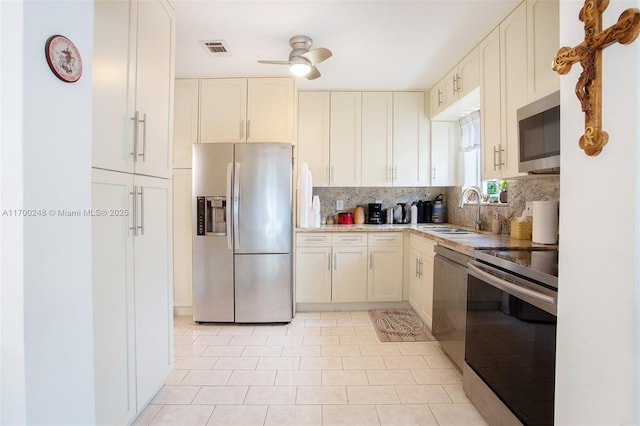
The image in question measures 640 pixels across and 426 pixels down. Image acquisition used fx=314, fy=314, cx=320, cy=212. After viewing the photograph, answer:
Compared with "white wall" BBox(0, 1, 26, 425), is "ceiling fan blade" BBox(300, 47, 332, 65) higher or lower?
higher

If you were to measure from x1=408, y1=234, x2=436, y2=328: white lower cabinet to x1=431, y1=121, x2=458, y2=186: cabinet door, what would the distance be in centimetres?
94

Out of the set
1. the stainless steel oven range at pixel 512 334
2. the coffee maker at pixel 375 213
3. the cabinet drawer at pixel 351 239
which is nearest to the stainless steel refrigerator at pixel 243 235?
the cabinet drawer at pixel 351 239

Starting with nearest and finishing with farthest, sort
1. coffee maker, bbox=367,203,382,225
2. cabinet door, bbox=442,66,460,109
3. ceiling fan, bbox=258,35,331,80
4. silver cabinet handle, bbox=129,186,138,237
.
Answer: silver cabinet handle, bbox=129,186,138,237 < ceiling fan, bbox=258,35,331,80 < cabinet door, bbox=442,66,460,109 < coffee maker, bbox=367,203,382,225

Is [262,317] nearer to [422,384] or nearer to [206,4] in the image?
[422,384]

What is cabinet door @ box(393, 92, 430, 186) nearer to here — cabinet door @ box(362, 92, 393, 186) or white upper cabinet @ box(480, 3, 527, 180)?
cabinet door @ box(362, 92, 393, 186)

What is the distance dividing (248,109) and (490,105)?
7.38ft

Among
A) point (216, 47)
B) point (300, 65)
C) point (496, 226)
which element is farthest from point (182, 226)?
point (496, 226)

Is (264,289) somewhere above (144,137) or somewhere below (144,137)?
below

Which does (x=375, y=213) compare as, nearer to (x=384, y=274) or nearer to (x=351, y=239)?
(x=351, y=239)

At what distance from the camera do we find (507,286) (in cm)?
146

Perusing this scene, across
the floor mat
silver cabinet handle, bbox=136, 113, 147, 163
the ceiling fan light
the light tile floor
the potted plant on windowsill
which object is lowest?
the light tile floor

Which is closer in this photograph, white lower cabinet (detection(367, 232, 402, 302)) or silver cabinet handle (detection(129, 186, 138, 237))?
silver cabinet handle (detection(129, 186, 138, 237))

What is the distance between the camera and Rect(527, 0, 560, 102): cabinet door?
176 cm

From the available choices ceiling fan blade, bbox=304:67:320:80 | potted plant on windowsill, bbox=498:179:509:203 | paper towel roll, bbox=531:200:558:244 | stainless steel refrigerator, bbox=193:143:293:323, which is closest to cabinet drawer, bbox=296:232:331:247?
stainless steel refrigerator, bbox=193:143:293:323
